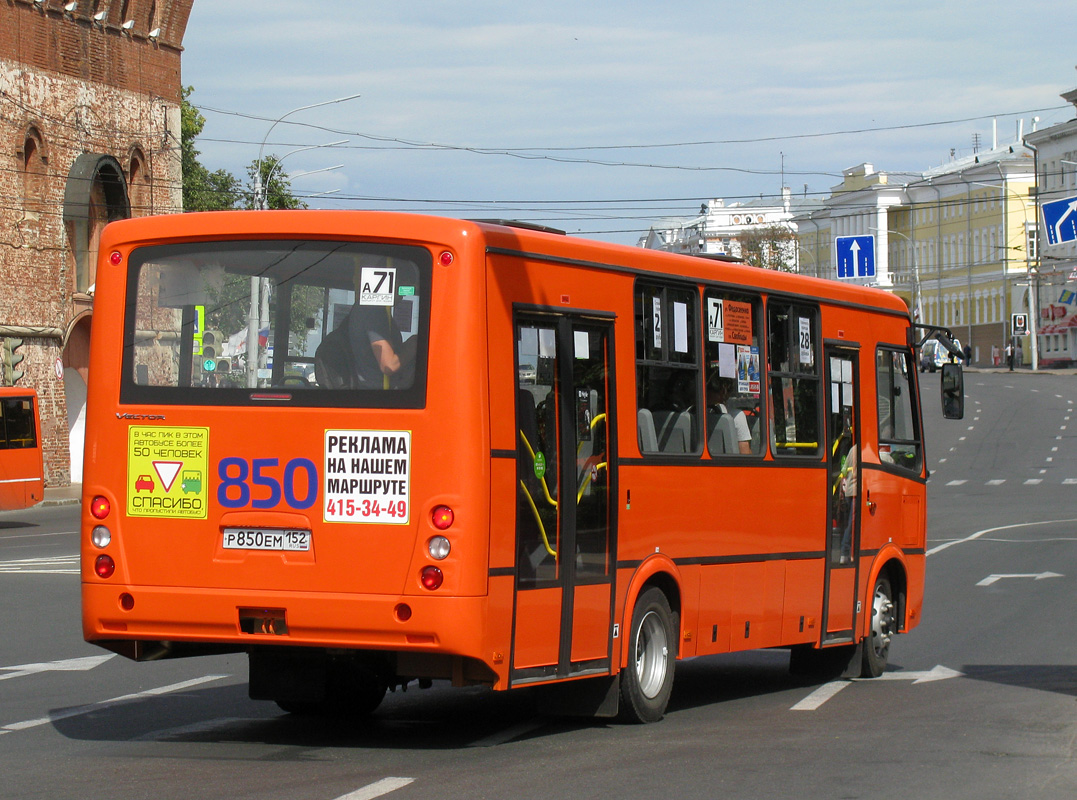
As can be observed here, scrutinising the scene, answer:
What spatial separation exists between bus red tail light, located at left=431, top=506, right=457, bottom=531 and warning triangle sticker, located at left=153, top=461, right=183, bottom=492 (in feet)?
4.49

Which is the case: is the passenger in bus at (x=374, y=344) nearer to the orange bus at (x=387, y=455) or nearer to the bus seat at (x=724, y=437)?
the orange bus at (x=387, y=455)

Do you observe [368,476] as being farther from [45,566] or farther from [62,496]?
[62,496]

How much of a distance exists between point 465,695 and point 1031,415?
2197 inches

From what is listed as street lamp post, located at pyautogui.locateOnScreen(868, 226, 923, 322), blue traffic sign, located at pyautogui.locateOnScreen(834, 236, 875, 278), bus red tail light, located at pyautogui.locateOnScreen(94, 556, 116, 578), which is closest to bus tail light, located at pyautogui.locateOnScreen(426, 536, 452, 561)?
bus red tail light, located at pyautogui.locateOnScreen(94, 556, 116, 578)

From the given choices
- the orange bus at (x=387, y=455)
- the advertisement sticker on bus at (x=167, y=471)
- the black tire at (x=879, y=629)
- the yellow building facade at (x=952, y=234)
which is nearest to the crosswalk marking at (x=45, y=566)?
the black tire at (x=879, y=629)

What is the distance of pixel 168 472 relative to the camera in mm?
8562

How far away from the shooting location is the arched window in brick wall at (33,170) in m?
40.4

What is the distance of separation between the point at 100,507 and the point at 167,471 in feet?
1.38

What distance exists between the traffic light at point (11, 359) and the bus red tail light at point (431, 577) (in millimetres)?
33807

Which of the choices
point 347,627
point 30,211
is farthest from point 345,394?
point 30,211

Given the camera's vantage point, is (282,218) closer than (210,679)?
Yes

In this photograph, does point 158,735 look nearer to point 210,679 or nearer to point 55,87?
point 210,679

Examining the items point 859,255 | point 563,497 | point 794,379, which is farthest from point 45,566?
point 859,255

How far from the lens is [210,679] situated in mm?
12062
